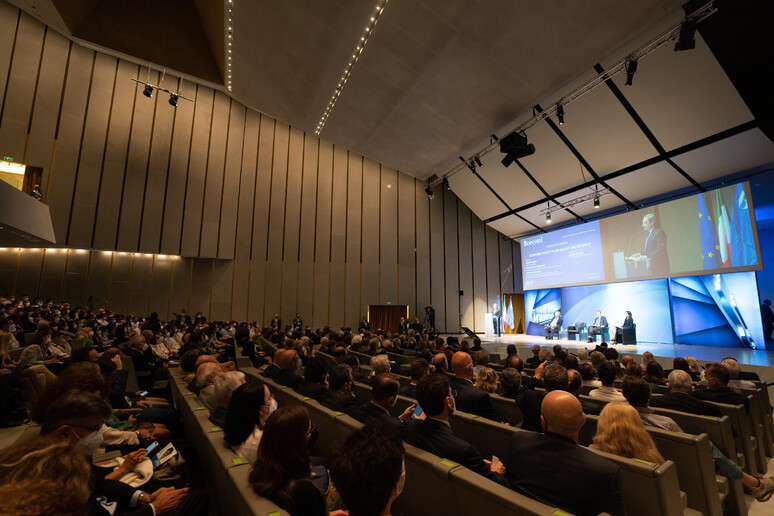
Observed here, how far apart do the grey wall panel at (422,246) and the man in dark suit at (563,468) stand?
13021mm

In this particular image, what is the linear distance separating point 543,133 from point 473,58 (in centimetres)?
351

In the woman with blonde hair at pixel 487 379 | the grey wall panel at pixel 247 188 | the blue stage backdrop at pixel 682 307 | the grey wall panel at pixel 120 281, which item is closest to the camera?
the woman with blonde hair at pixel 487 379

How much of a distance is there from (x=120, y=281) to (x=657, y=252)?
15.2 m

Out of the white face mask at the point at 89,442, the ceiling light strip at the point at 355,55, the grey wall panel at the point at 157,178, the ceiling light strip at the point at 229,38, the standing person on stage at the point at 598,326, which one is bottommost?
the white face mask at the point at 89,442

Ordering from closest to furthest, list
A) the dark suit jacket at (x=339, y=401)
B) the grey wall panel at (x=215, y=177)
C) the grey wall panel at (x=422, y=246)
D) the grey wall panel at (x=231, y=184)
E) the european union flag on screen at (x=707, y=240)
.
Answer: the dark suit jacket at (x=339, y=401), the european union flag on screen at (x=707, y=240), the grey wall panel at (x=215, y=177), the grey wall panel at (x=231, y=184), the grey wall panel at (x=422, y=246)

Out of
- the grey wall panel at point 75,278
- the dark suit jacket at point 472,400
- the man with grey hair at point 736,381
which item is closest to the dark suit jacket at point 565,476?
the dark suit jacket at point 472,400

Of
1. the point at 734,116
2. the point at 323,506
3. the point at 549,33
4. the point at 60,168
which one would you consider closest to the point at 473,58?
the point at 549,33

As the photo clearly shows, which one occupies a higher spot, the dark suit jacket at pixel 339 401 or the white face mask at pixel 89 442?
the white face mask at pixel 89 442

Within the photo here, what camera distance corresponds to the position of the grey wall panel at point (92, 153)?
33.5 feet

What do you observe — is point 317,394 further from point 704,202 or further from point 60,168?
point 60,168

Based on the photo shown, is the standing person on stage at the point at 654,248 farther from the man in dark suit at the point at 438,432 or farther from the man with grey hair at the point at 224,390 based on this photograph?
the man with grey hair at the point at 224,390

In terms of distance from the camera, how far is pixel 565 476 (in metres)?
1.52

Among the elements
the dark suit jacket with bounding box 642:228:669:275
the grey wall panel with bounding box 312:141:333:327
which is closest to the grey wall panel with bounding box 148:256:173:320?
the grey wall panel with bounding box 312:141:333:327

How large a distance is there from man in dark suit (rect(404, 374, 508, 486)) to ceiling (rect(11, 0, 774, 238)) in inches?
285
